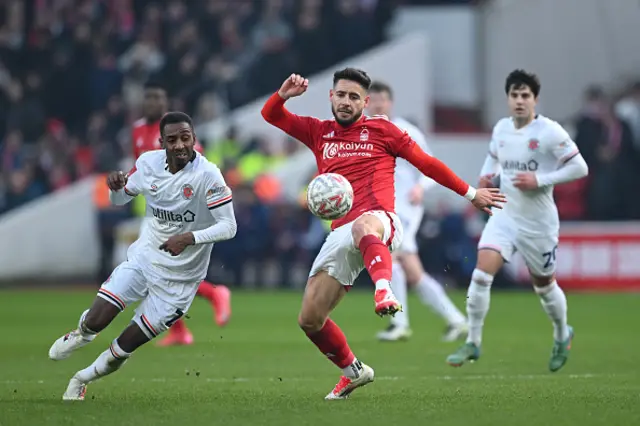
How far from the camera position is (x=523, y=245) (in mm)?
10758

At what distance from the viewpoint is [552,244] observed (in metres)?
10.7

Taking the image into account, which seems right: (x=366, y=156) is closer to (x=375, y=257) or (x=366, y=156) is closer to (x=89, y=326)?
(x=375, y=257)

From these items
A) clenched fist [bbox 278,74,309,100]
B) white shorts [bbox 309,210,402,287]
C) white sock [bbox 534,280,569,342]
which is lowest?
white sock [bbox 534,280,569,342]

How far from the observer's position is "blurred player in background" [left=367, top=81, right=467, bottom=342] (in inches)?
527

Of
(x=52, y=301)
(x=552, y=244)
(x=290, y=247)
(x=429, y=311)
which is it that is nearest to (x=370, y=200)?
(x=552, y=244)

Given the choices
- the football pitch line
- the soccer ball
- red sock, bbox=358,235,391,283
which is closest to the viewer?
red sock, bbox=358,235,391,283

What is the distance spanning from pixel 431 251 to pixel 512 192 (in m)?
10.5

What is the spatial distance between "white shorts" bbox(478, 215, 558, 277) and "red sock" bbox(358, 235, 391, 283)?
2654 millimetres

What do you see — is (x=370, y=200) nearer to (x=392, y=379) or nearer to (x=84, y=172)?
(x=392, y=379)

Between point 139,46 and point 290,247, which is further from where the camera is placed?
point 139,46

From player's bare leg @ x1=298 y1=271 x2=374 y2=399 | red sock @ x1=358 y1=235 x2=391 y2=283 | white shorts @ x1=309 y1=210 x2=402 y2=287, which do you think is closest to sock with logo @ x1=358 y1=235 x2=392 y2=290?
red sock @ x1=358 y1=235 x2=391 y2=283

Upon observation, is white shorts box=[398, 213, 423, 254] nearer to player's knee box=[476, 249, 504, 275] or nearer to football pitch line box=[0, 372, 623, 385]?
player's knee box=[476, 249, 504, 275]

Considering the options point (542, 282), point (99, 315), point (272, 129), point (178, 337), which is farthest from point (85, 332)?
point (272, 129)

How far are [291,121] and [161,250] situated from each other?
128 centimetres
